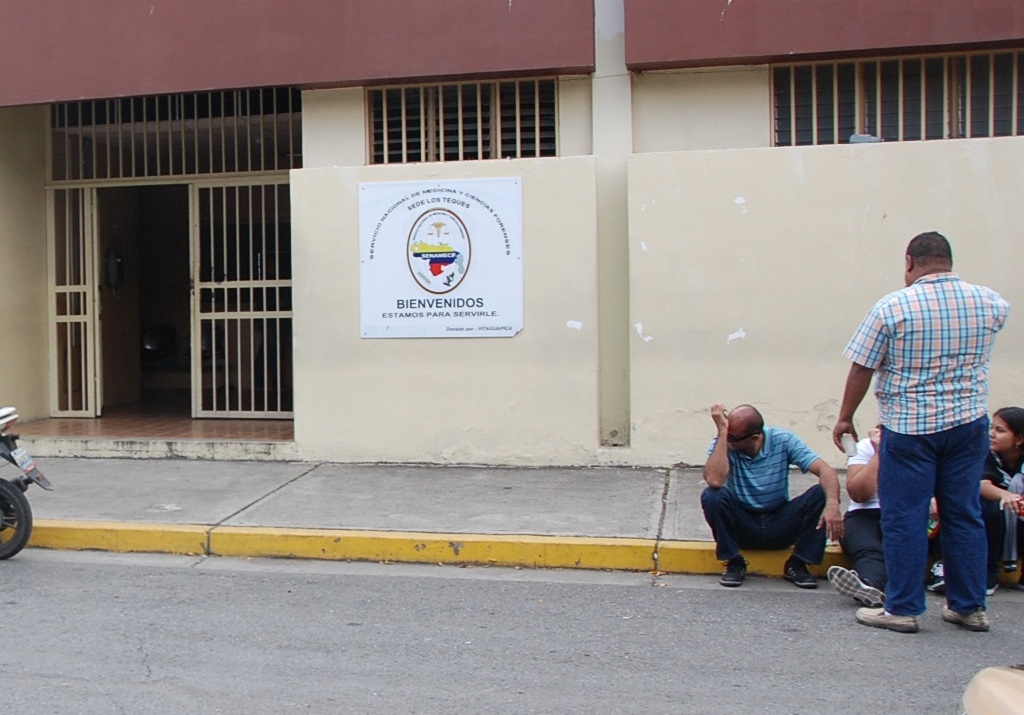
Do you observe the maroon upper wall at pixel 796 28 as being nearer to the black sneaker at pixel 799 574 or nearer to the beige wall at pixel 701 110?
the beige wall at pixel 701 110

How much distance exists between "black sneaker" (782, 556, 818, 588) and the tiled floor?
493 centimetres

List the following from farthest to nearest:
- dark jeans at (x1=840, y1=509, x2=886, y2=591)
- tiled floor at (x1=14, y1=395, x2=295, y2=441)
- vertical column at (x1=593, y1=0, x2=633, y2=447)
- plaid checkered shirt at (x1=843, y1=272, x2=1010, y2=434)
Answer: tiled floor at (x1=14, y1=395, x2=295, y2=441), vertical column at (x1=593, y1=0, x2=633, y2=447), dark jeans at (x1=840, y1=509, x2=886, y2=591), plaid checkered shirt at (x1=843, y1=272, x2=1010, y2=434)

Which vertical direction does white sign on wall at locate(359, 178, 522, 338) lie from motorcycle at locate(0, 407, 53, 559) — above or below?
above

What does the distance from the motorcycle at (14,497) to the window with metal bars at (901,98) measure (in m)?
6.11

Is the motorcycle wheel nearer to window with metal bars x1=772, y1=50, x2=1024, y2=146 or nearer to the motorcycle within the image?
the motorcycle

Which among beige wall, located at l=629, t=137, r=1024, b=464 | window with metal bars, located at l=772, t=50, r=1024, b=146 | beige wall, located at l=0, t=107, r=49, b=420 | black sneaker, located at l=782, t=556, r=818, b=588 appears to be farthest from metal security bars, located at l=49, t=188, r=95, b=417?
black sneaker, located at l=782, t=556, r=818, b=588

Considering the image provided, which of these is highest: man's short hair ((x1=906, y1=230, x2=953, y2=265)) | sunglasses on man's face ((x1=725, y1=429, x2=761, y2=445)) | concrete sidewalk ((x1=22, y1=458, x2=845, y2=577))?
man's short hair ((x1=906, y1=230, x2=953, y2=265))

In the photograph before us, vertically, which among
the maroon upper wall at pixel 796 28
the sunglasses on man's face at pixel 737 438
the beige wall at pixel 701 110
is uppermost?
the maroon upper wall at pixel 796 28

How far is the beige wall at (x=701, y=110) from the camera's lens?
8328 mm

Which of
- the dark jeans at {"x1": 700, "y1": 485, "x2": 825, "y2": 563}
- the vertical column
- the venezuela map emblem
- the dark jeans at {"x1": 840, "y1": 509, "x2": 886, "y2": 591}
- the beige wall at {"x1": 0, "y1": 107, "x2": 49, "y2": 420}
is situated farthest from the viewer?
the beige wall at {"x1": 0, "y1": 107, "x2": 49, "y2": 420}

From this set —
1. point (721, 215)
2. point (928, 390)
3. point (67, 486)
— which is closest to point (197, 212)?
point (67, 486)

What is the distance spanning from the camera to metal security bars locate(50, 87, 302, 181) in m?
10.1

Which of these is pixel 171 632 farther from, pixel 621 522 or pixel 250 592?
pixel 621 522

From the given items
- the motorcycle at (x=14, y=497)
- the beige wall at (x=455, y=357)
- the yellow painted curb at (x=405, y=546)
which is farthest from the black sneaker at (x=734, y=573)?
the motorcycle at (x=14, y=497)
